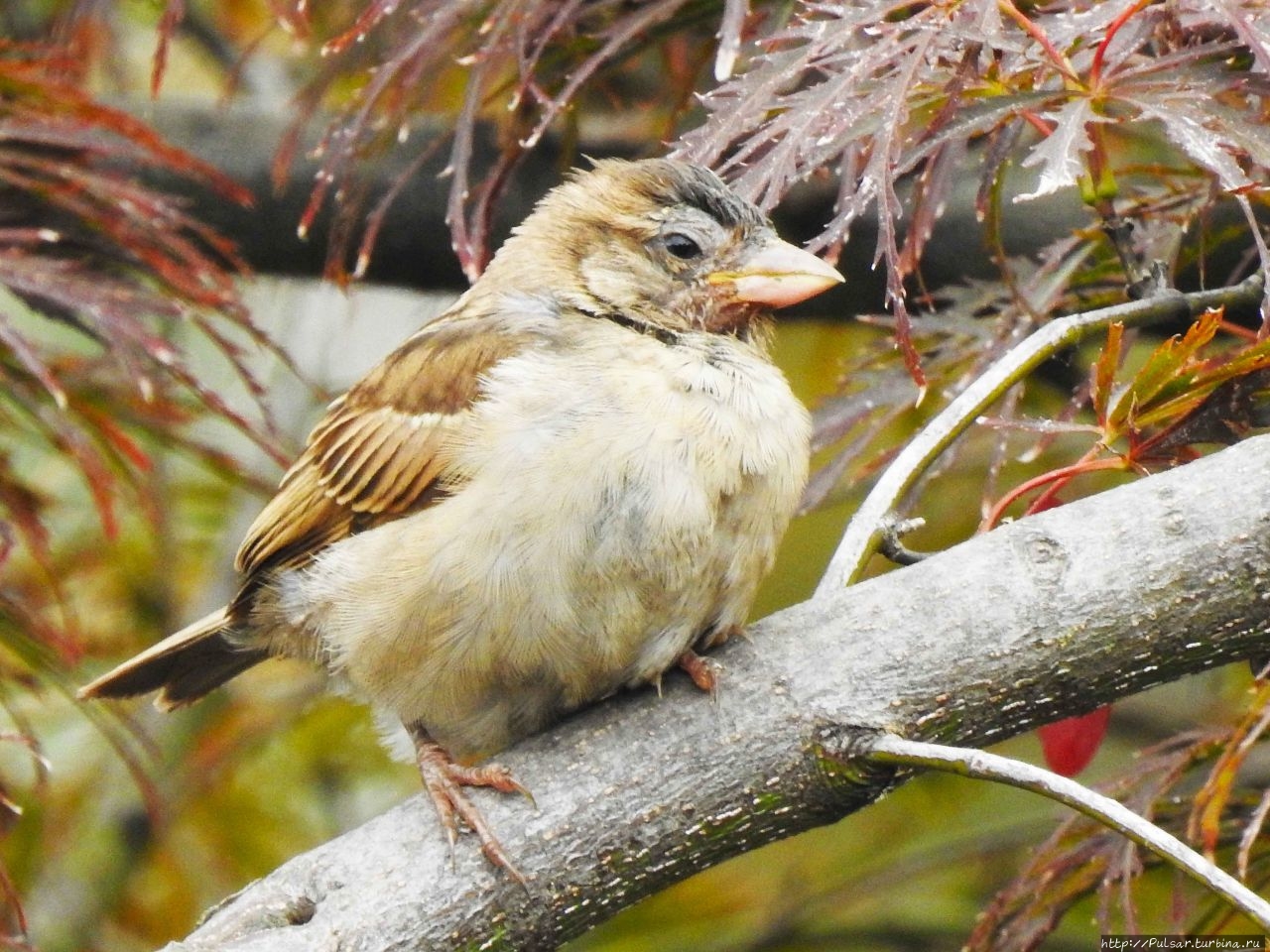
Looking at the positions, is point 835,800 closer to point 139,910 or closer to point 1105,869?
point 1105,869

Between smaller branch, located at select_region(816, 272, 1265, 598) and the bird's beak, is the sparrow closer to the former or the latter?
the bird's beak

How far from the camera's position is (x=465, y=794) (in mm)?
2430

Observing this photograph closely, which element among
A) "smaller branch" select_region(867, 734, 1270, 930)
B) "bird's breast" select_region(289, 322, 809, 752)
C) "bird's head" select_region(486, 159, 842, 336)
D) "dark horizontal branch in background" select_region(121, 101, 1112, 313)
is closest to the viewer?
"smaller branch" select_region(867, 734, 1270, 930)

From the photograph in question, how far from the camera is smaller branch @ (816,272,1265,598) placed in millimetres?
2334

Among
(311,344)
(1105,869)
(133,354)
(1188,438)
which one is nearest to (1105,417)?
(1188,438)

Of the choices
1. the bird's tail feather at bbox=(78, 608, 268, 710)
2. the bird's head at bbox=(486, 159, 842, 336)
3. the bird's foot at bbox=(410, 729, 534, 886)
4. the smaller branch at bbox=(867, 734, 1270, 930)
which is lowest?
the bird's tail feather at bbox=(78, 608, 268, 710)

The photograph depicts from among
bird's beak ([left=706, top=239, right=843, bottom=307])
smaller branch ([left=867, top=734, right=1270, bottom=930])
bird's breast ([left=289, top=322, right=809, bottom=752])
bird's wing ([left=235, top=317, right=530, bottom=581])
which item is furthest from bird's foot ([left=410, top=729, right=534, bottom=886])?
bird's beak ([left=706, top=239, right=843, bottom=307])

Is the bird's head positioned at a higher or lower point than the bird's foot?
higher

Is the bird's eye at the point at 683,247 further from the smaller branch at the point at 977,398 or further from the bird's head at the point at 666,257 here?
the smaller branch at the point at 977,398

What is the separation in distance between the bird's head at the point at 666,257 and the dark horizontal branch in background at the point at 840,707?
0.75 meters

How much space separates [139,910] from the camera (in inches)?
191

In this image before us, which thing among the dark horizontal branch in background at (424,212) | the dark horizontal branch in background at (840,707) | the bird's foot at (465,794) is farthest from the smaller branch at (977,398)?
the dark horizontal branch in background at (424,212)

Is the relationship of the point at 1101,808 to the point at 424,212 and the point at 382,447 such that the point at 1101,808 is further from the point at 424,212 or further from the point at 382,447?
the point at 424,212

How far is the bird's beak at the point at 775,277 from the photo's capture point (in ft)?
9.62
